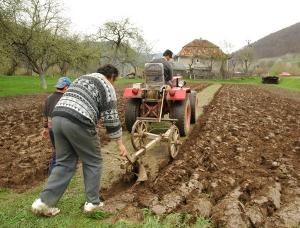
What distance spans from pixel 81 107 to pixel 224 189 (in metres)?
2.20

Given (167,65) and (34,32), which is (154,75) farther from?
(34,32)

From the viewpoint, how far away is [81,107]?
4629 millimetres

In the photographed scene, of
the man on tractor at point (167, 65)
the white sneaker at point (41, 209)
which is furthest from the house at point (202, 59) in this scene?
the white sneaker at point (41, 209)

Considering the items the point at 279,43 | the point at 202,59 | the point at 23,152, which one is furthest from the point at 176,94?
the point at 279,43

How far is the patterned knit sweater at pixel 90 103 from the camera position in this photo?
→ 4.62 metres

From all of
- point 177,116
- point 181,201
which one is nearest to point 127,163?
point 181,201

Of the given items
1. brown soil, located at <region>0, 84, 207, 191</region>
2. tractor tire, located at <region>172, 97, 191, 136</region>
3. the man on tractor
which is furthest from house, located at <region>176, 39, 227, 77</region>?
tractor tire, located at <region>172, 97, 191, 136</region>

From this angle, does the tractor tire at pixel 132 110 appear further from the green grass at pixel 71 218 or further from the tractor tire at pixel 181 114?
the green grass at pixel 71 218

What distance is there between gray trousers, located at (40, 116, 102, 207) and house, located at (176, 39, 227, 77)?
175 ft

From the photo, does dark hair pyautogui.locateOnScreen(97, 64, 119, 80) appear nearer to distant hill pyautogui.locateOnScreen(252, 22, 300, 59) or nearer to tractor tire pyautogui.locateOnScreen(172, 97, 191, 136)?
tractor tire pyautogui.locateOnScreen(172, 97, 191, 136)

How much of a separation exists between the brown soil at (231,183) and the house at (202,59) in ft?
163

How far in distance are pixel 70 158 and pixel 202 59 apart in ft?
202

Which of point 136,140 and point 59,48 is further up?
point 59,48

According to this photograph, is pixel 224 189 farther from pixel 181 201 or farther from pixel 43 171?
pixel 43 171
